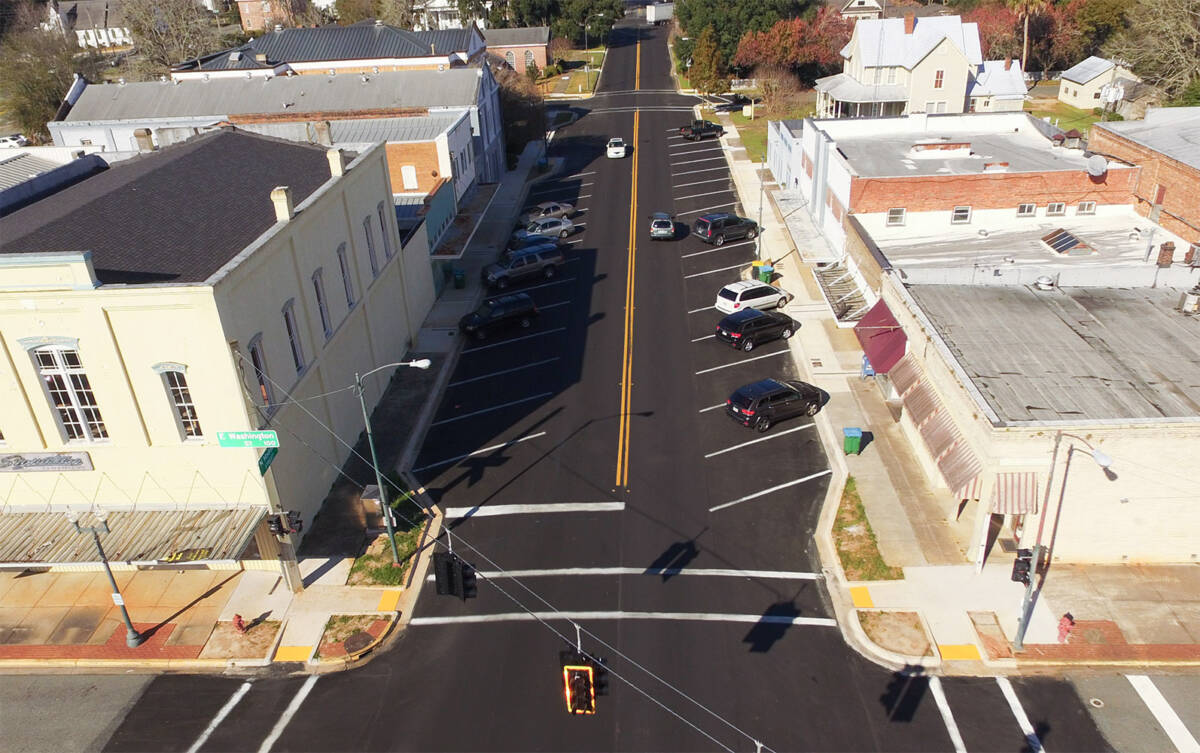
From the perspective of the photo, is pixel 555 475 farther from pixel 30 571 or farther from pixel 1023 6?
pixel 1023 6

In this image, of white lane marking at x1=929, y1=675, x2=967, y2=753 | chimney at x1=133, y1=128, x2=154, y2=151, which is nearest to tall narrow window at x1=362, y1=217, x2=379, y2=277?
chimney at x1=133, y1=128, x2=154, y2=151

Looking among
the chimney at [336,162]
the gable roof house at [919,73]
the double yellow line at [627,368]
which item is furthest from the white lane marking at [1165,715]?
the gable roof house at [919,73]

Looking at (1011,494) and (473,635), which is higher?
(1011,494)

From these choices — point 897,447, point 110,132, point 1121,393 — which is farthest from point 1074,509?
point 110,132

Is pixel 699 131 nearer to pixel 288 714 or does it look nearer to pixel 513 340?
pixel 513 340

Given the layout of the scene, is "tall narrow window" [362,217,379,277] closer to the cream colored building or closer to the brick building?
the cream colored building

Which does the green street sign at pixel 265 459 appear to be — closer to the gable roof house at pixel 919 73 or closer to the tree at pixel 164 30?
the gable roof house at pixel 919 73
